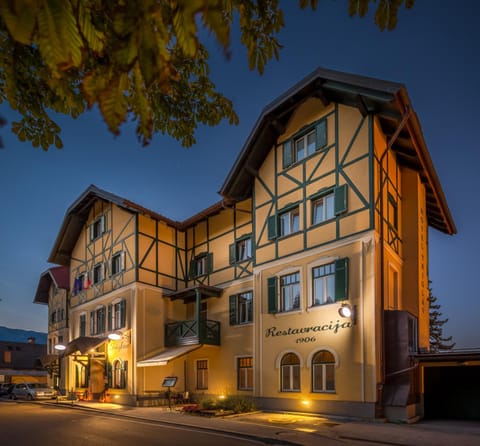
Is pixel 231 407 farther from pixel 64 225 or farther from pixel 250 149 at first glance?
pixel 64 225

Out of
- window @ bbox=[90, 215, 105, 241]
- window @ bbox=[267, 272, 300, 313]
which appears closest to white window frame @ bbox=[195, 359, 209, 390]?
window @ bbox=[267, 272, 300, 313]

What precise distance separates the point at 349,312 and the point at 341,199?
154 inches

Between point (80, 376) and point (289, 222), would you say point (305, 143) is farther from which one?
point (80, 376)

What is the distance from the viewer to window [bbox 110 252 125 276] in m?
24.5

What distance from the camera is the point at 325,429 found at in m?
13.0

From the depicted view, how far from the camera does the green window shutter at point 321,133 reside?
1716 centimetres

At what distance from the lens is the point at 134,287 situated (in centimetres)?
2286

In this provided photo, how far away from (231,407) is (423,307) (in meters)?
8.72

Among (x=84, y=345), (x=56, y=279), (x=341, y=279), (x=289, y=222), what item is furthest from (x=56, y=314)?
(x=341, y=279)

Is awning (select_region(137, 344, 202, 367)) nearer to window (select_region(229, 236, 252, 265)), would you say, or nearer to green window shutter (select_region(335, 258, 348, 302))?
window (select_region(229, 236, 252, 265))

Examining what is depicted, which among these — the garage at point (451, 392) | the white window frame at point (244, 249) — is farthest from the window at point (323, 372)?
the white window frame at point (244, 249)

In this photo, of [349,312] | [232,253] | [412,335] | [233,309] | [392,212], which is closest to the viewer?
[349,312]

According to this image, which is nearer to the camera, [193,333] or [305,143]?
[305,143]

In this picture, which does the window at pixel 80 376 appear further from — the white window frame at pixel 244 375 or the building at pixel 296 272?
the white window frame at pixel 244 375
